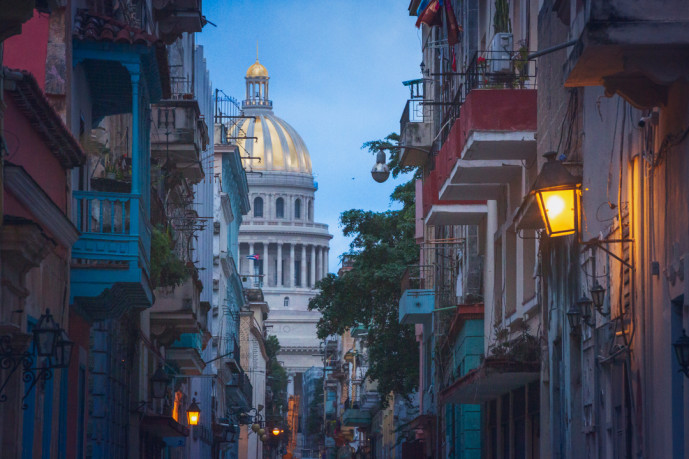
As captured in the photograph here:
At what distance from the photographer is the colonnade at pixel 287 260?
16875 cm

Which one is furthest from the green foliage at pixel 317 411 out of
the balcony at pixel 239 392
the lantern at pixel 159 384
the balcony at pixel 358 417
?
the lantern at pixel 159 384

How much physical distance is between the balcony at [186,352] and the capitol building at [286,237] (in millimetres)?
129865

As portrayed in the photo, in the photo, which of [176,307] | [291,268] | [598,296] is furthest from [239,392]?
[291,268]

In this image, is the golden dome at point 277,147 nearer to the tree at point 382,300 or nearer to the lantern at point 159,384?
the tree at point 382,300

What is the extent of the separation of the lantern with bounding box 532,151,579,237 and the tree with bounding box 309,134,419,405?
29302 mm

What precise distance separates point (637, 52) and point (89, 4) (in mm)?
10637

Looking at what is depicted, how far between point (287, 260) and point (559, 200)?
16060 cm

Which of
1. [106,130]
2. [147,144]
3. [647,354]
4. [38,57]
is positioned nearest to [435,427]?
[106,130]

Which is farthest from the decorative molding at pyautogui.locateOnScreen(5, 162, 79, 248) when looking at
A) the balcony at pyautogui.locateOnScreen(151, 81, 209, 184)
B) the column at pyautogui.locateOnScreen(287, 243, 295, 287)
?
the column at pyautogui.locateOnScreen(287, 243, 295, 287)

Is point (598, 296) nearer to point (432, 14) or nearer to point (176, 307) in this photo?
point (432, 14)

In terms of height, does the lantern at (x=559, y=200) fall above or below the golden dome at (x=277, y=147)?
below

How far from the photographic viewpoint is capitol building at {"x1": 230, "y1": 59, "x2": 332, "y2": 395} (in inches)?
6619

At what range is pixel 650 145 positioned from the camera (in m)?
11.2

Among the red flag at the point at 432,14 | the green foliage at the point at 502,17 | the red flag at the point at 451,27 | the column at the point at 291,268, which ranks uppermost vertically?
the column at the point at 291,268
